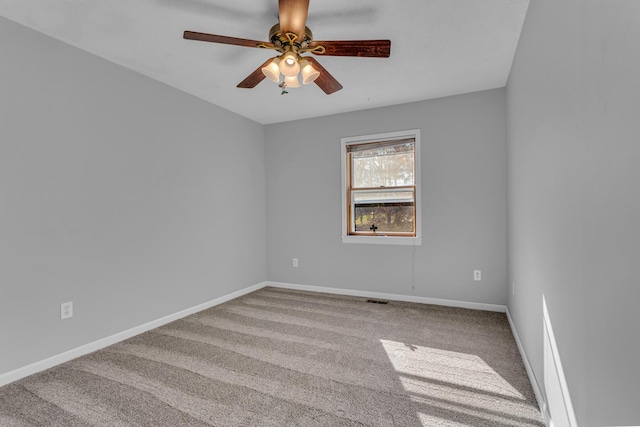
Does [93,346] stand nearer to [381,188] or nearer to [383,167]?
[381,188]

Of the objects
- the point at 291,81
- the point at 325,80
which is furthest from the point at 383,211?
the point at 291,81

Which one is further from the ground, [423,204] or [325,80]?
[325,80]

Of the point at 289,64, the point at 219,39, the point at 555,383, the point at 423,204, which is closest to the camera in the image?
the point at 555,383

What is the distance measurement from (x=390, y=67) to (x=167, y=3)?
189cm

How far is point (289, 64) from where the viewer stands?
2.06 meters

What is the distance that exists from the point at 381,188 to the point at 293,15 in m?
2.66

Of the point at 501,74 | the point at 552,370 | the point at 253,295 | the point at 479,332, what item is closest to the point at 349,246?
the point at 253,295

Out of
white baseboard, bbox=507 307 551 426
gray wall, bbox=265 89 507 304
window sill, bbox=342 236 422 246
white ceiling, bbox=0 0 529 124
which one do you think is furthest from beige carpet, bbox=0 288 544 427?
white ceiling, bbox=0 0 529 124

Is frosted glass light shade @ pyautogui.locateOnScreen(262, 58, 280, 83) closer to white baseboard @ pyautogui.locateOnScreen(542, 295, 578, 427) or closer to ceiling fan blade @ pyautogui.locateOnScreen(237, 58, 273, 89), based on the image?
ceiling fan blade @ pyautogui.locateOnScreen(237, 58, 273, 89)

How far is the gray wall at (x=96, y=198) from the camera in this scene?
2.24m

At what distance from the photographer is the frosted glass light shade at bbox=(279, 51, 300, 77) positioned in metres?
2.03

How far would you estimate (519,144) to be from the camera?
99.4 inches

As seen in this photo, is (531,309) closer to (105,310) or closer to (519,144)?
(519,144)

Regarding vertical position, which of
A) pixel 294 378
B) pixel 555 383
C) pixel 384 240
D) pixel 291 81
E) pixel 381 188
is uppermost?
pixel 291 81
